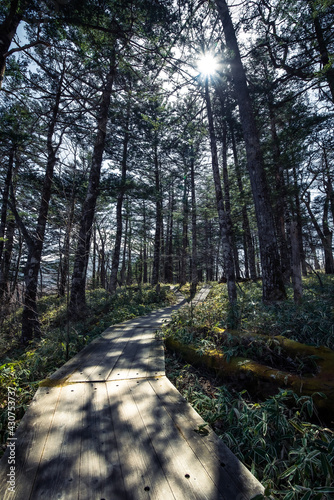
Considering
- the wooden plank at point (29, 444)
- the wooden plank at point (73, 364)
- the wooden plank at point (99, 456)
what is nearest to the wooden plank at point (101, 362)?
the wooden plank at point (73, 364)

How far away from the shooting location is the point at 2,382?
9.37 ft

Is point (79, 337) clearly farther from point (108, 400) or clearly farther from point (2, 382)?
point (108, 400)

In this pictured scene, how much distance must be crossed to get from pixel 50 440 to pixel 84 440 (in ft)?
0.95

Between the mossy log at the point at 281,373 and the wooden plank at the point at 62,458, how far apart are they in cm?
205

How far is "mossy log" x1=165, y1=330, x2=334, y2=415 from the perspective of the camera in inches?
90.4

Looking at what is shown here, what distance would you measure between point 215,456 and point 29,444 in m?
1.53

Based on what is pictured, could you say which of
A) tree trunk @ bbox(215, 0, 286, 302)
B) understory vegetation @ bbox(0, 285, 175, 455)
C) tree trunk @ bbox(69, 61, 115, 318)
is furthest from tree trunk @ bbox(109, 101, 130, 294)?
tree trunk @ bbox(215, 0, 286, 302)

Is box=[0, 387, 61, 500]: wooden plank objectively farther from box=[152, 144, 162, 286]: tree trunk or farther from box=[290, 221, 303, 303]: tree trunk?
box=[152, 144, 162, 286]: tree trunk

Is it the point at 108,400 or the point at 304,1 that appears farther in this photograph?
the point at 304,1

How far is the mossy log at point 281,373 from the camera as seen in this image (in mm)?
2297

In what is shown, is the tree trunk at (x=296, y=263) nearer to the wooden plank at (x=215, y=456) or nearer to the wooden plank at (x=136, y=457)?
the wooden plank at (x=215, y=456)

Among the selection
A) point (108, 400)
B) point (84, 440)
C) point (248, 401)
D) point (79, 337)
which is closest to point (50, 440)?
point (84, 440)

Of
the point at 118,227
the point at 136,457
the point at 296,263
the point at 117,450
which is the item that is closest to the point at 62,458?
the point at 117,450

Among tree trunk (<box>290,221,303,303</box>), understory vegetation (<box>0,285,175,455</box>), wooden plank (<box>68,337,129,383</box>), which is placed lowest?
understory vegetation (<box>0,285,175,455</box>)
